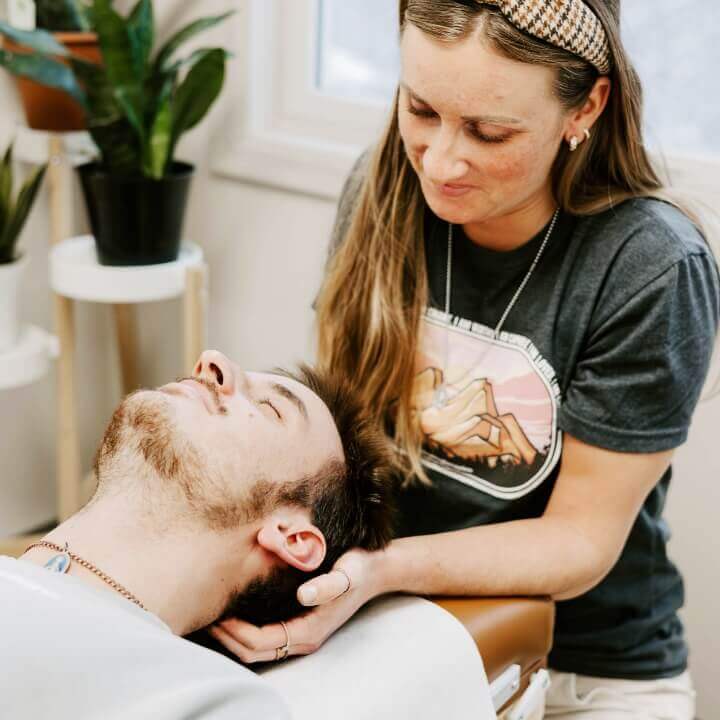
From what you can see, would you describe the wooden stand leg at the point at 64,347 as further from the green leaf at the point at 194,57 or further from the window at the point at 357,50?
the window at the point at 357,50

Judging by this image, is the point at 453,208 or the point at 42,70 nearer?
the point at 453,208

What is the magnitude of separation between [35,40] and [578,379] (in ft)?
3.87

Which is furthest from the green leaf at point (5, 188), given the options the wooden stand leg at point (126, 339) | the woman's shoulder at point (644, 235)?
the woman's shoulder at point (644, 235)

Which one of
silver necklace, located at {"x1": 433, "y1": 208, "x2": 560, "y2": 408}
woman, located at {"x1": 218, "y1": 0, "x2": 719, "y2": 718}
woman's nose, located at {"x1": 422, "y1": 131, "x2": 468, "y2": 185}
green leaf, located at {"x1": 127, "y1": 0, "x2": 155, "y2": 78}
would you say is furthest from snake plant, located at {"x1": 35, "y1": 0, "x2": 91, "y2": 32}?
woman's nose, located at {"x1": 422, "y1": 131, "x2": 468, "y2": 185}

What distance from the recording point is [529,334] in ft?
4.24

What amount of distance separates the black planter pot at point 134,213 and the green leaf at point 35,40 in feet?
0.76

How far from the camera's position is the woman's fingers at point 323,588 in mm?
963

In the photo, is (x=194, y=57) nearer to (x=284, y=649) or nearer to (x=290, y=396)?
(x=290, y=396)

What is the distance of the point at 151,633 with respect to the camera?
86 cm

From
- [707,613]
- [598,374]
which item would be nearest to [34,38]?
[598,374]

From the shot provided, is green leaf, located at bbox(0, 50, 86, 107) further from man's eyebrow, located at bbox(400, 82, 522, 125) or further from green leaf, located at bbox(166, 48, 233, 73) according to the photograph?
man's eyebrow, located at bbox(400, 82, 522, 125)

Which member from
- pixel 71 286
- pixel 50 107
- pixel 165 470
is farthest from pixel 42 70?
pixel 165 470

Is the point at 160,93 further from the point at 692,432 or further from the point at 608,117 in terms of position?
the point at 692,432

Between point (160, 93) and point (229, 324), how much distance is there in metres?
0.61
